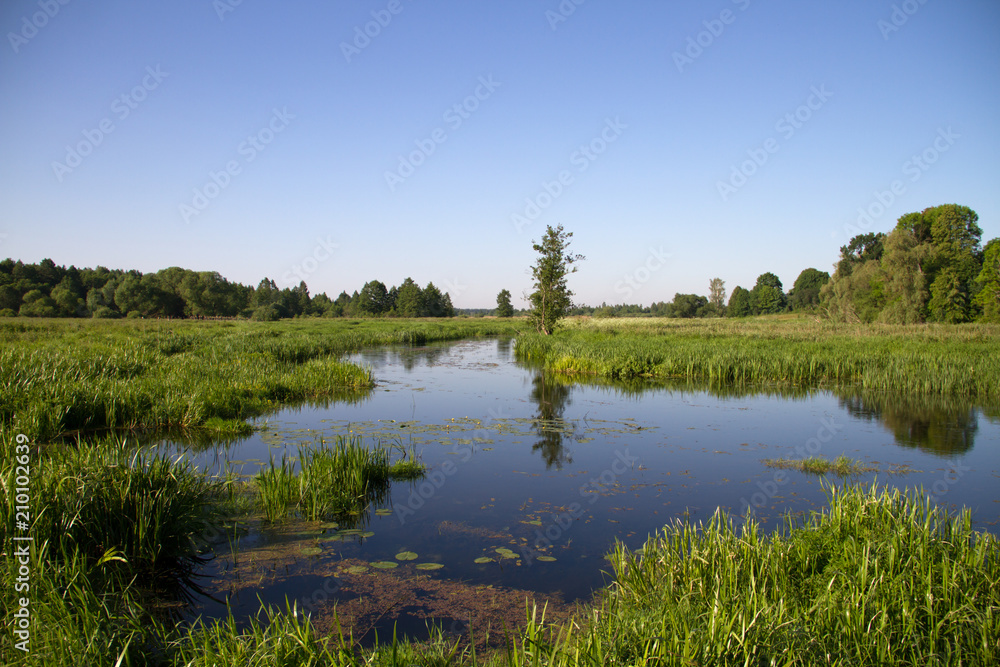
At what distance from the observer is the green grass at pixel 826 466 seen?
7895 mm

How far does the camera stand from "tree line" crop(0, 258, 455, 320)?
37750 millimetres

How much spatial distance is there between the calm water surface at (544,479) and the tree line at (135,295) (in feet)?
125

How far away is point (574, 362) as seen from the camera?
2141 cm

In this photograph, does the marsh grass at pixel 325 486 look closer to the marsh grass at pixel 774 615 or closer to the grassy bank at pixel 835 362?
the marsh grass at pixel 774 615

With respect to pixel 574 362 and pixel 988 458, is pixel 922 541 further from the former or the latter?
pixel 574 362

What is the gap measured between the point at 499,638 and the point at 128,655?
2.33 metres

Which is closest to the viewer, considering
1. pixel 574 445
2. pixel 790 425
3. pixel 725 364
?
pixel 574 445

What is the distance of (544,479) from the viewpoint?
7.74m

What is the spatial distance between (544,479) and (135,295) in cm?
4952

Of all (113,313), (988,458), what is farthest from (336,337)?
(988,458)

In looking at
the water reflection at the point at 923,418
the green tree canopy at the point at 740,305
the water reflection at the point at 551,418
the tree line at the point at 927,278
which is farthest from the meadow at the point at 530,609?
the green tree canopy at the point at 740,305

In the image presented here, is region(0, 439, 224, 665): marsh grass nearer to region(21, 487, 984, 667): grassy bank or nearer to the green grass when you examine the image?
region(21, 487, 984, 667): grassy bank

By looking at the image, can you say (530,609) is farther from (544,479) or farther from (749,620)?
(544,479)

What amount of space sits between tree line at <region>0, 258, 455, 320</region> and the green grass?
148 ft
